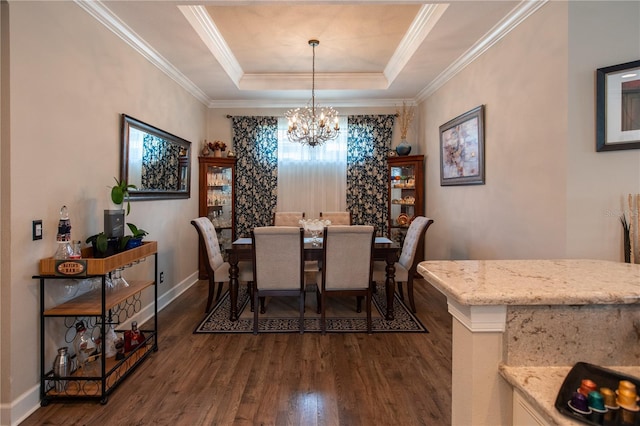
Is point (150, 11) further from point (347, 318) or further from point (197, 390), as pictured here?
point (347, 318)

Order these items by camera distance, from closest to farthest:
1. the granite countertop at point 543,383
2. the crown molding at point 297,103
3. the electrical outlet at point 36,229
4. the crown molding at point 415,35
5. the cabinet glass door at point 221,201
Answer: the granite countertop at point 543,383 → the electrical outlet at point 36,229 → the crown molding at point 415,35 → the cabinet glass door at point 221,201 → the crown molding at point 297,103

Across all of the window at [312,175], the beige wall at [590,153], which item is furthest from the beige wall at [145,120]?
the window at [312,175]

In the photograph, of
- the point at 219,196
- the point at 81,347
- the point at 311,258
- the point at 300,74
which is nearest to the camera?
the point at 81,347

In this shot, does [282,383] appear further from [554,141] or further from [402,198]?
[402,198]

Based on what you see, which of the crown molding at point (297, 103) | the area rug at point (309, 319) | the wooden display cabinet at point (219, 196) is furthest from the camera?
the crown molding at point (297, 103)

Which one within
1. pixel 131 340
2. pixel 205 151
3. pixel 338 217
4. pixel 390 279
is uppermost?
pixel 205 151

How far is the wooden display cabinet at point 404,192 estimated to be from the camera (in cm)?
507

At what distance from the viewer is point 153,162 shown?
3535 mm

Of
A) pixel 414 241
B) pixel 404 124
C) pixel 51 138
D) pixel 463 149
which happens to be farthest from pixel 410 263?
pixel 51 138

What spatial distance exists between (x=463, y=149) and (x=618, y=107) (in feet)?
5.45

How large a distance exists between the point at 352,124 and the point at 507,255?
3268mm

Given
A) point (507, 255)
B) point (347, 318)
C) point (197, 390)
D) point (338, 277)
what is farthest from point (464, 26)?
point (197, 390)

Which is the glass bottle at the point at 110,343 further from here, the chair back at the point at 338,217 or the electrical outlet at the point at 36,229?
the chair back at the point at 338,217

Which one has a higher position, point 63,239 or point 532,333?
point 63,239
